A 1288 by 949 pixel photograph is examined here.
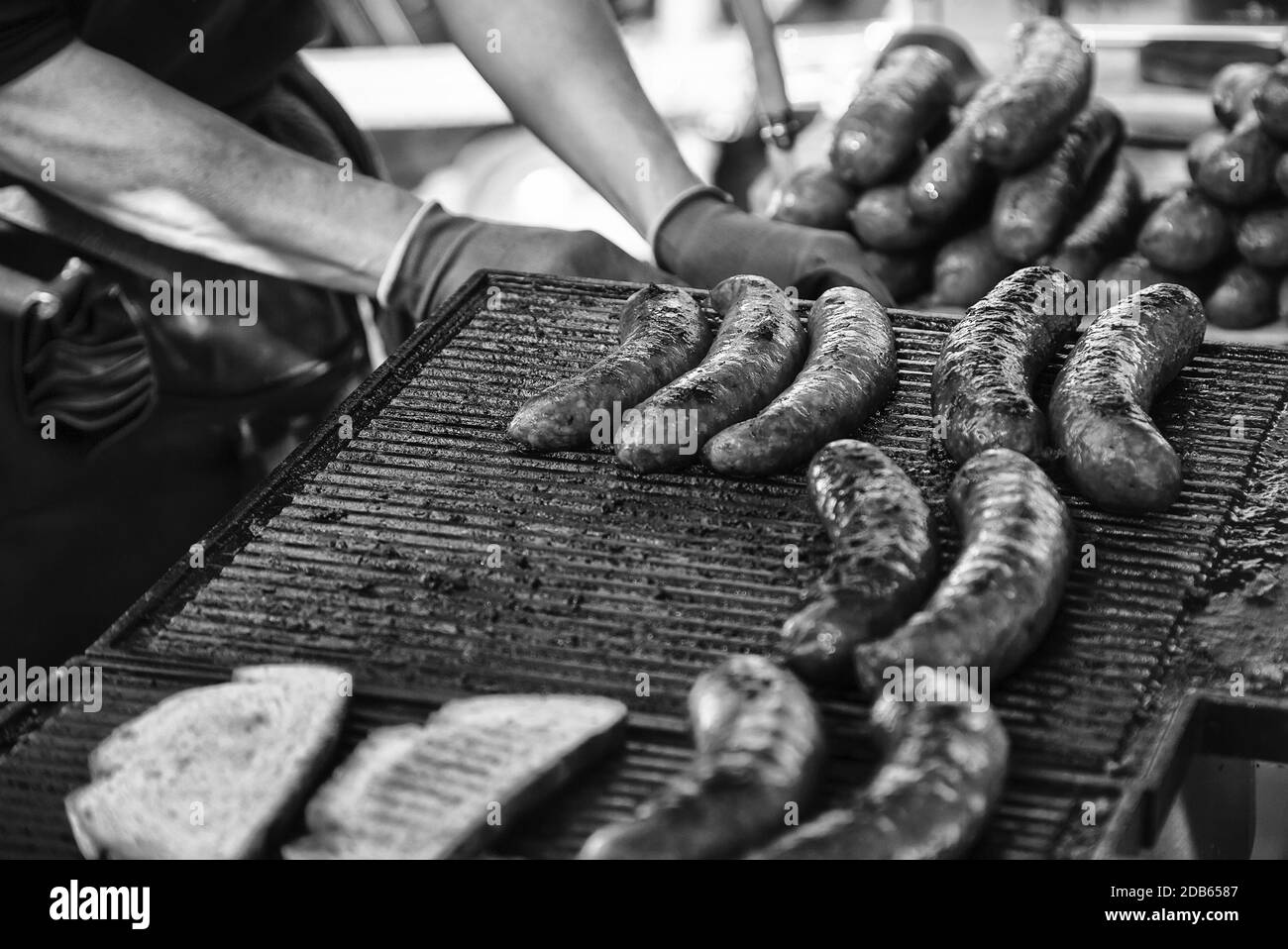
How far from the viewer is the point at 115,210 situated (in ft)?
12.7

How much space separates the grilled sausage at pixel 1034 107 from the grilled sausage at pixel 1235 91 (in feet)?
1.43

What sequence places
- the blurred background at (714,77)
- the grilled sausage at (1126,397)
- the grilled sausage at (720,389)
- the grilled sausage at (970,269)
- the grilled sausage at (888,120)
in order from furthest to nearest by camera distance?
1. the blurred background at (714,77)
2. the grilled sausage at (888,120)
3. the grilled sausage at (970,269)
4. the grilled sausage at (720,389)
5. the grilled sausage at (1126,397)

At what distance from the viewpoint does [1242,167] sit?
159 inches

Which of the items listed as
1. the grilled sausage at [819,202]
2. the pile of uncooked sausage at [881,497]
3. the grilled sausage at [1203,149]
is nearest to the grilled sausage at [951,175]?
the grilled sausage at [819,202]

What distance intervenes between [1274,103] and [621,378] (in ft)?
7.25

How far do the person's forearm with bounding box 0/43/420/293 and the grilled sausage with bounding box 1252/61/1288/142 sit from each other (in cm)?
232

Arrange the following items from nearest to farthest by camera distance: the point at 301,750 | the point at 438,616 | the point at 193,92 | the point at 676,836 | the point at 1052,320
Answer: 1. the point at 676,836
2. the point at 301,750
3. the point at 438,616
4. the point at 1052,320
5. the point at 193,92

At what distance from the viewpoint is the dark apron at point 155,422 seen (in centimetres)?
434

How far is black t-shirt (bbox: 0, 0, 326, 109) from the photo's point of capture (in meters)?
3.56

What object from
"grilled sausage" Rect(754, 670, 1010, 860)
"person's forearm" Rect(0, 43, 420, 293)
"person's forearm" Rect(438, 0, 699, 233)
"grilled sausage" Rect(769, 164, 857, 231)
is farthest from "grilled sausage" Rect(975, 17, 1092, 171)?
"grilled sausage" Rect(754, 670, 1010, 860)

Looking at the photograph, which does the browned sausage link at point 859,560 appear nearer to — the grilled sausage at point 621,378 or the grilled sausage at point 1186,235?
the grilled sausage at point 621,378

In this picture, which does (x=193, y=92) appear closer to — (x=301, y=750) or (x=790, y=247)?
(x=790, y=247)
